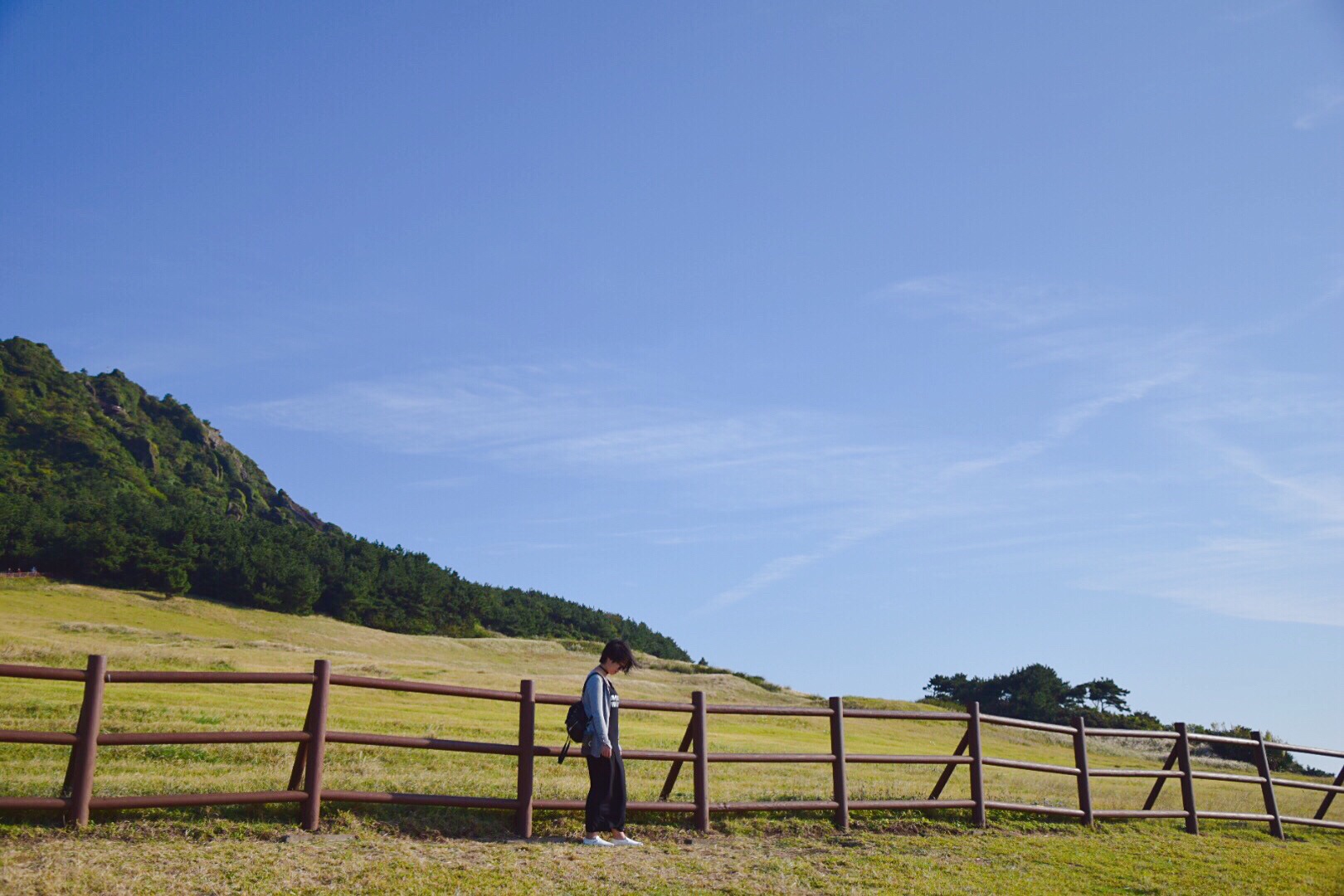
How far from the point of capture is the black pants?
11.0 m

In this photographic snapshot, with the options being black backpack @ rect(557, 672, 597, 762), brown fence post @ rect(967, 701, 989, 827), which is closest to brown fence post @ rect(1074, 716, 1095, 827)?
brown fence post @ rect(967, 701, 989, 827)

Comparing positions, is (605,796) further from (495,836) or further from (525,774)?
(495,836)

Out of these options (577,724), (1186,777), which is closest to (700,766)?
(577,724)

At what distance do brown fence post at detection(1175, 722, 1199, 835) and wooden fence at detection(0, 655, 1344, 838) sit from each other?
20 millimetres

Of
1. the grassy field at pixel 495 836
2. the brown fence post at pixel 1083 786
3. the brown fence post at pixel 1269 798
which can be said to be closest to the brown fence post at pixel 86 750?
the grassy field at pixel 495 836

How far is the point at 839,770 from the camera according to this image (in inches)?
531

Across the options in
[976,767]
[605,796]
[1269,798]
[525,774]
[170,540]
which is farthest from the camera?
[170,540]

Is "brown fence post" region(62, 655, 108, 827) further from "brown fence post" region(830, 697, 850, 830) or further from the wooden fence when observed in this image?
"brown fence post" region(830, 697, 850, 830)

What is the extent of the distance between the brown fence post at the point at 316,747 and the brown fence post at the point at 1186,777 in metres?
12.8

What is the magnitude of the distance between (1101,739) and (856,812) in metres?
44.0

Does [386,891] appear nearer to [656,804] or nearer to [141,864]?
[141,864]

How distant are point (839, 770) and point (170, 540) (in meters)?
76.1

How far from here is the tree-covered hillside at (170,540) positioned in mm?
73438

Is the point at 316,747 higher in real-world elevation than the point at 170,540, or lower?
lower
